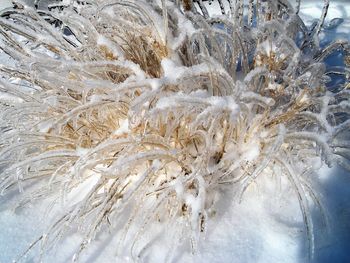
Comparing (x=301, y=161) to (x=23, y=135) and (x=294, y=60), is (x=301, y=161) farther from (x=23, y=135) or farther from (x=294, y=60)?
(x=23, y=135)

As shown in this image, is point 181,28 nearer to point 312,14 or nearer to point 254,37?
point 254,37

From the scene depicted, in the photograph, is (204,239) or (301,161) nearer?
(204,239)

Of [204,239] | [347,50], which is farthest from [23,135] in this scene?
[347,50]

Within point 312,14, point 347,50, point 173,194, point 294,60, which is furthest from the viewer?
point 312,14

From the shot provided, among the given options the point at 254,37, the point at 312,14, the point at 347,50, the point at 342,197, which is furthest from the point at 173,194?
the point at 312,14

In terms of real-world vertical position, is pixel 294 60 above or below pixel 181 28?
below

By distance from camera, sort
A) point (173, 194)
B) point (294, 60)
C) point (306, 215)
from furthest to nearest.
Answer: point (294, 60) → point (173, 194) → point (306, 215)

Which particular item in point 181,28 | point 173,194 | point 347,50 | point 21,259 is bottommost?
point 21,259
